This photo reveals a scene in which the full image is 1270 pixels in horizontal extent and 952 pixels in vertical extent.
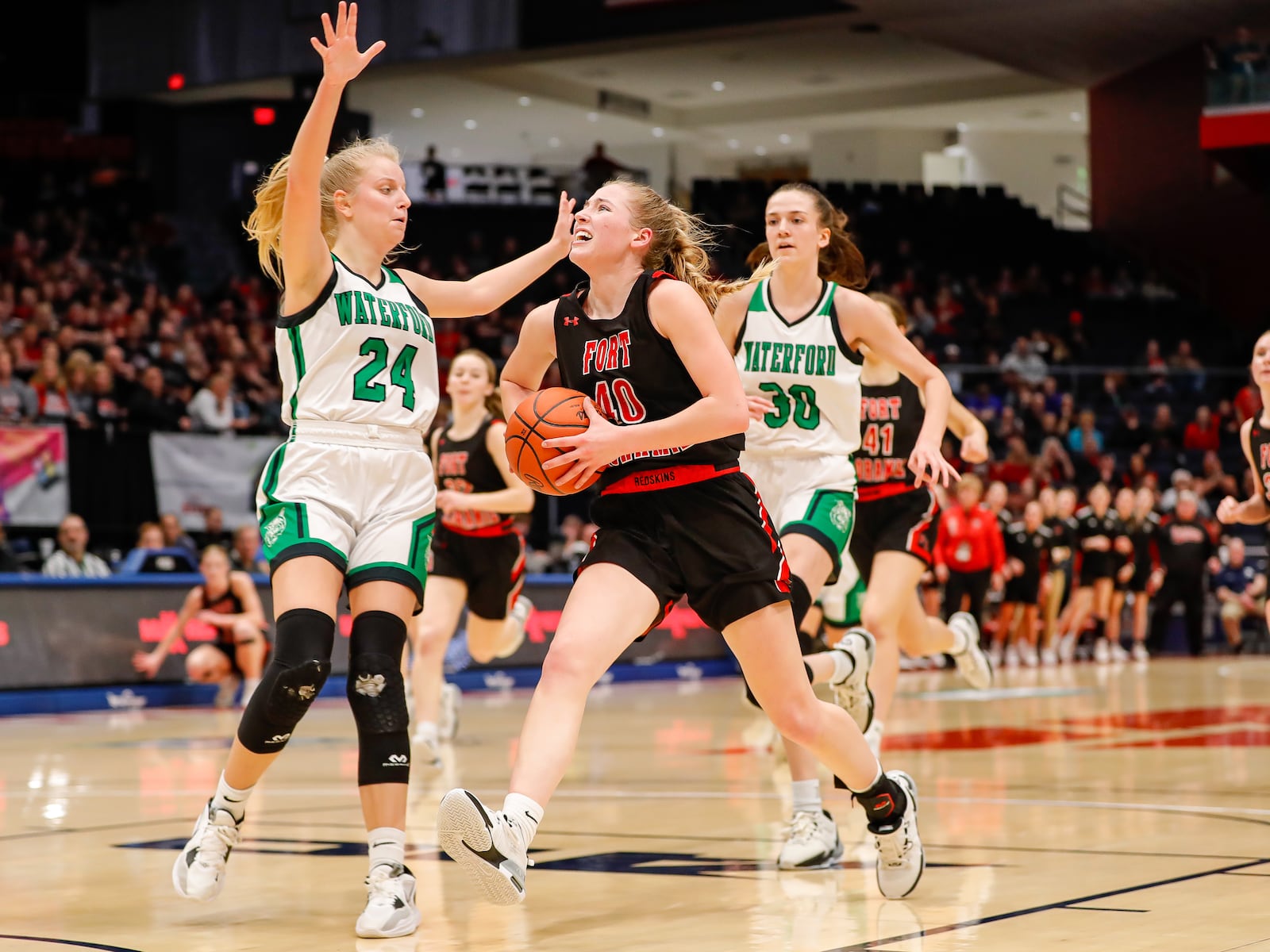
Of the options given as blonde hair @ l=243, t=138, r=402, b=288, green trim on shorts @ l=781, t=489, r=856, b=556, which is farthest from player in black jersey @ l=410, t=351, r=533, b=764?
blonde hair @ l=243, t=138, r=402, b=288

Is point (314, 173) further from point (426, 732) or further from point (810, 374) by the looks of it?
point (426, 732)

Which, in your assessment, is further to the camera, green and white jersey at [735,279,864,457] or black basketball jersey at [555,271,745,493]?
green and white jersey at [735,279,864,457]

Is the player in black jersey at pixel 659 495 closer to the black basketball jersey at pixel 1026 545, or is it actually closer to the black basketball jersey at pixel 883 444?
the black basketball jersey at pixel 883 444

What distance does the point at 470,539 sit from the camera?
895cm

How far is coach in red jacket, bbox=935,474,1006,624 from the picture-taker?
18016mm

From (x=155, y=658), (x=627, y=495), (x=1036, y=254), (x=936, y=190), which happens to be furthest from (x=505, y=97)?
(x=627, y=495)

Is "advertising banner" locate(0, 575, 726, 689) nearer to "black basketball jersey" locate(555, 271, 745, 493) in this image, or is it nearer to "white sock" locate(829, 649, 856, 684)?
"white sock" locate(829, 649, 856, 684)

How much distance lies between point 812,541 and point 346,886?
2158mm

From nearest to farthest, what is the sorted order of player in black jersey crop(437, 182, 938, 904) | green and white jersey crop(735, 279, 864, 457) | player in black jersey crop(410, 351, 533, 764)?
player in black jersey crop(437, 182, 938, 904) → green and white jersey crop(735, 279, 864, 457) → player in black jersey crop(410, 351, 533, 764)

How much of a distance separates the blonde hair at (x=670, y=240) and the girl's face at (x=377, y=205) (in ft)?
2.05

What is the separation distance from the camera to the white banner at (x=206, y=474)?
15.6 m

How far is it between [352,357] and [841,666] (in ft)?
8.30

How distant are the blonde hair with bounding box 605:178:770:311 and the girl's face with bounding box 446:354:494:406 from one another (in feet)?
14.2

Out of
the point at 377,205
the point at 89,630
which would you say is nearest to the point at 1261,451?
the point at 377,205
